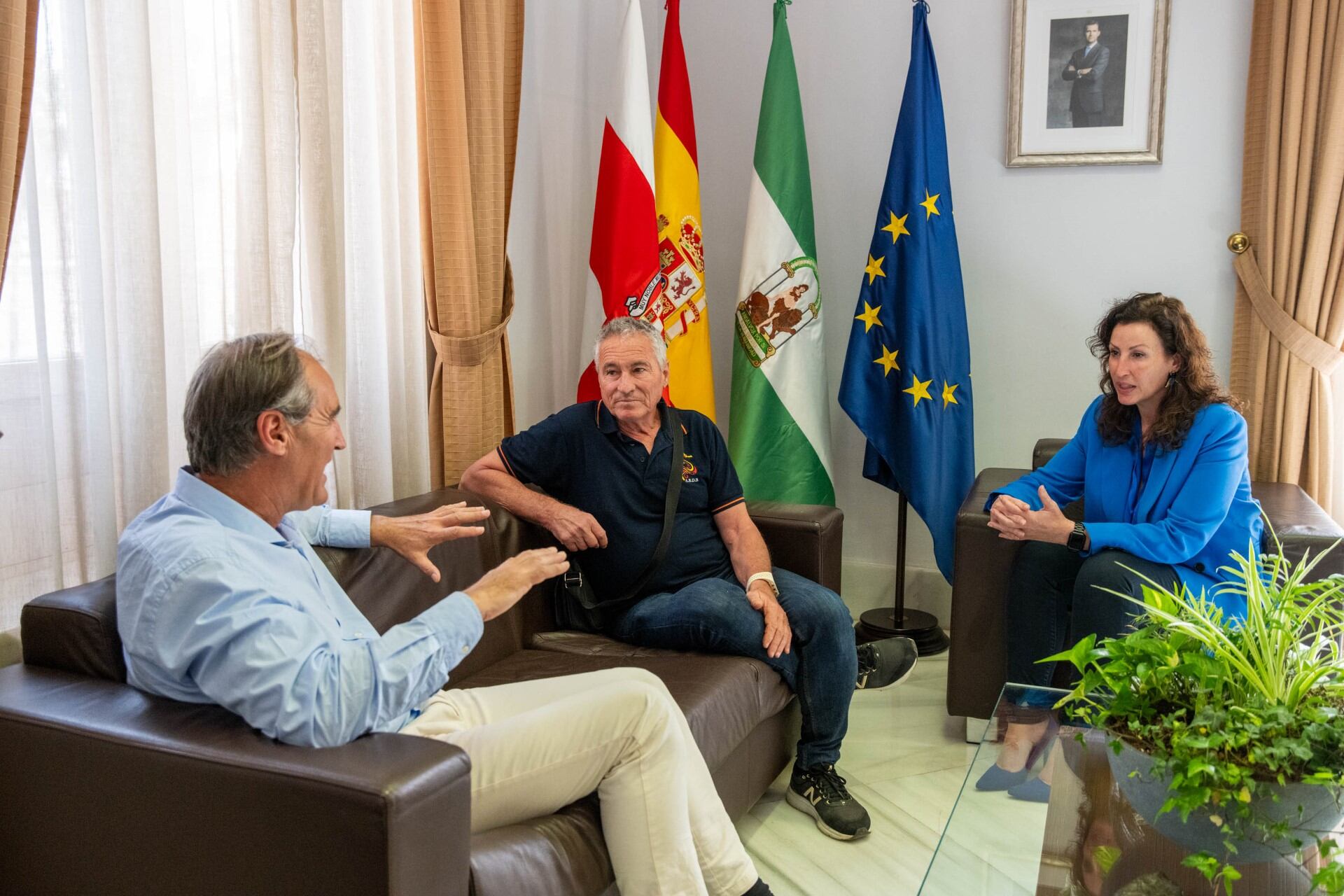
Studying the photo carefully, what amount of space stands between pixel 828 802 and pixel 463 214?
164cm

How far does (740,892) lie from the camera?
1833mm

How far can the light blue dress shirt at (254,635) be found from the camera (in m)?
1.39

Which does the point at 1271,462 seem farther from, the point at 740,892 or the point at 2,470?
the point at 2,470

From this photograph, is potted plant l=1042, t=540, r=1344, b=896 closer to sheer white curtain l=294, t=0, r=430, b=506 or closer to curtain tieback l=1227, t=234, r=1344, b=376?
sheer white curtain l=294, t=0, r=430, b=506

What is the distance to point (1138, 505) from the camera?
8.48 ft

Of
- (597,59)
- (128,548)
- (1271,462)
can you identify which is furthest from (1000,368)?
(128,548)

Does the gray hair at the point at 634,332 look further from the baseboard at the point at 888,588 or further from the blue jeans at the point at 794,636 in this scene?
the baseboard at the point at 888,588

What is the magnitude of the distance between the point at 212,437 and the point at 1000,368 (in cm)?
279

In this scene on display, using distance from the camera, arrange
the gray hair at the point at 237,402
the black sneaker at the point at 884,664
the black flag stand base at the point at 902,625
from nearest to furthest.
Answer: the gray hair at the point at 237,402, the black sneaker at the point at 884,664, the black flag stand base at the point at 902,625

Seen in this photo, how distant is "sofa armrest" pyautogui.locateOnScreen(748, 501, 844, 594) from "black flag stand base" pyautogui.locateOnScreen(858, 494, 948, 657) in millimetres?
798

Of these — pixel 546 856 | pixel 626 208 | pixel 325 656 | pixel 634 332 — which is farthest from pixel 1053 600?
pixel 325 656

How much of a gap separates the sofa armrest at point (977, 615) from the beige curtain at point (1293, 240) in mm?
1059

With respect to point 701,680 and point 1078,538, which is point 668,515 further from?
point 1078,538

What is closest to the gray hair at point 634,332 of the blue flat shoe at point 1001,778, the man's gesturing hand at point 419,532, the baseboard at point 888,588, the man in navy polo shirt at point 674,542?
the man in navy polo shirt at point 674,542
